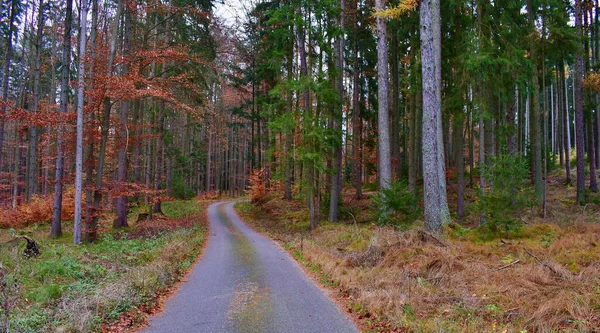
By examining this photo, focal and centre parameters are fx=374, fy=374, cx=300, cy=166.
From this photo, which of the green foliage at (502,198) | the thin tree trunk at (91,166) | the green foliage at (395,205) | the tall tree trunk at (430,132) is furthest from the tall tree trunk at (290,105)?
the green foliage at (502,198)

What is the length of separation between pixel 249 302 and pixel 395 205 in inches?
288

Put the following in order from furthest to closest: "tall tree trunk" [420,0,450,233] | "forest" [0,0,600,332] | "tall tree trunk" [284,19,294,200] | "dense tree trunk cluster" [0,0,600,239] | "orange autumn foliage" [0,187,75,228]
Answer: "orange autumn foliage" [0,187,75,228]
"tall tree trunk" [284,19,294,200]
"dense tree trunk cluster" [0,0,600,239]
"tall tree trunk" [420,0,450,233]
"forest" [0,0,600,332]

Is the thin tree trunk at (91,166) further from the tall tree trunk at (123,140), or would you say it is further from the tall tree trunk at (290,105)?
the tall tree trunk at (290,105)

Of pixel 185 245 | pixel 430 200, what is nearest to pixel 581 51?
pixel 430 200

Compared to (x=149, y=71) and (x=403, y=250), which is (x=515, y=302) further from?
(x=149, y=71)

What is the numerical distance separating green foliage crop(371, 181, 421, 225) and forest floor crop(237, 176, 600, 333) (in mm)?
841

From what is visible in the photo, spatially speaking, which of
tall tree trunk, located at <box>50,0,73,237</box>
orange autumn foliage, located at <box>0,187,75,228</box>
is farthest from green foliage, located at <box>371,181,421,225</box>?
orange autumn foliage, located at <box>0,187,75,228</box>

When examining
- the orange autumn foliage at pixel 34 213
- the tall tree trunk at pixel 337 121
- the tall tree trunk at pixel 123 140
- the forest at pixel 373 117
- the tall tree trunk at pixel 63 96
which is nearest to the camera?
the forest at pixel 373 117

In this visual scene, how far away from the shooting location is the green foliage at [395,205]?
12438mm

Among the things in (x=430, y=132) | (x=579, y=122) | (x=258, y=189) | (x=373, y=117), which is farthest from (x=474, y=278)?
(x=258, y=189)

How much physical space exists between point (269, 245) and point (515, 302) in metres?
9.88

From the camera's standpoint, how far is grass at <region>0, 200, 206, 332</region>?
203 inches

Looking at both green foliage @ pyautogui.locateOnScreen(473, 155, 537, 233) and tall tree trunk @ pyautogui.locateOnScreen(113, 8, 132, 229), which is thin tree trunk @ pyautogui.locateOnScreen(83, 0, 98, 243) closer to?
tall tree trunk @ pyautogui.locateOnScreen(113, 8, 132, 229)

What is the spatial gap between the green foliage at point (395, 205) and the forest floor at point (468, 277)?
84cm
